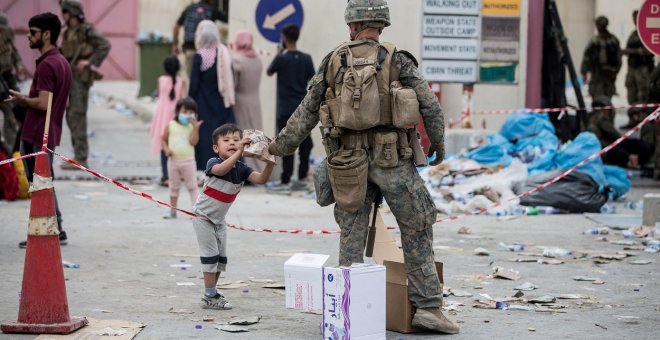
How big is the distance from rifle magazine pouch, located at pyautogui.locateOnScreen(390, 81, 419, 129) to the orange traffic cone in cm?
200

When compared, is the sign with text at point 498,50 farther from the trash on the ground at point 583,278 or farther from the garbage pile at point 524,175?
the trash on the ground at point 583,278

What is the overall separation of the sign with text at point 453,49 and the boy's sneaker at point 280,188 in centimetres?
250

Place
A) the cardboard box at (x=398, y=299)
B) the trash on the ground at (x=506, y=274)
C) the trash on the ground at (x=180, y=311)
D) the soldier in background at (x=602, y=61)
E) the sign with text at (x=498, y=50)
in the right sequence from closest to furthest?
1. the cardboard box at (x=398, y=299)
2. the trash on the ground at (x=180, y=311)
3. the trash on the ground at (x=506, y=274)
4. the sign with text at (x=498, y=50)
5. the soldier in background at (x=602, y=61)

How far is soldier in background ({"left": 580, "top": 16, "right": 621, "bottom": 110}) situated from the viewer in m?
20.2

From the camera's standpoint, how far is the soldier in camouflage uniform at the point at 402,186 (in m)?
6.78

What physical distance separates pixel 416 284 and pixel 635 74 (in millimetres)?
14307

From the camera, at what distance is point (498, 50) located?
→ 15875 mm

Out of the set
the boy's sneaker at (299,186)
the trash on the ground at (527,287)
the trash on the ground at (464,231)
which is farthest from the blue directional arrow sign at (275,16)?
the trash on the ground at (527,287)

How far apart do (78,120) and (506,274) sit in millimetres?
8416

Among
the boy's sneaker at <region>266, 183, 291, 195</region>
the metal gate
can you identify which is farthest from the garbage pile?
the metal gate

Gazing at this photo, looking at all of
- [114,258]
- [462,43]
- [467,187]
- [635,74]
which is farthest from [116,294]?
[635,74]

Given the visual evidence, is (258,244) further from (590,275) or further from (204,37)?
(204,37)

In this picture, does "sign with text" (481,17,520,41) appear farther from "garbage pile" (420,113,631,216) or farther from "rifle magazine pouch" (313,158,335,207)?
"rifle magazine pouch" (313,158,335,207)

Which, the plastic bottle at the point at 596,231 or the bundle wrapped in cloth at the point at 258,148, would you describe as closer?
the bundle wrapped in cloth at the point at 258,148
